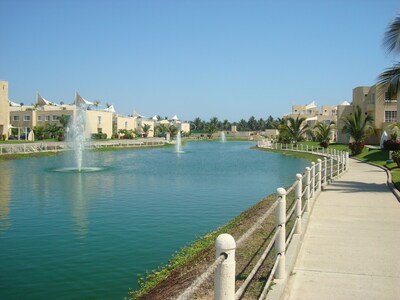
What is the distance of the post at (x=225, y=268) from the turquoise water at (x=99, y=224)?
5.05 m

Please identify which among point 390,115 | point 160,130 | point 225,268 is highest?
point 390,115

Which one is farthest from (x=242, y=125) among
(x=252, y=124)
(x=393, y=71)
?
(x=393, y=71)

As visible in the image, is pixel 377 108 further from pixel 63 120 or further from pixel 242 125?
pixel 242 125

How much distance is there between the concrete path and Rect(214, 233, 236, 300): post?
2618 millimetres

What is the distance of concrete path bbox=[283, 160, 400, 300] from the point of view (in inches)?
255

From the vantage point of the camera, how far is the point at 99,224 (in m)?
14.0

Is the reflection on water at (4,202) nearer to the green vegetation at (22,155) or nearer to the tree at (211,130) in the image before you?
the green vegetation at (22,155)

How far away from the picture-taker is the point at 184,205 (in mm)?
17562

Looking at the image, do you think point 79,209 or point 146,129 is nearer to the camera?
point 79,209

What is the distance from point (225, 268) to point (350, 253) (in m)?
5.32

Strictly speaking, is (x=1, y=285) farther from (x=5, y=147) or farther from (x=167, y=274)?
(x=5, y=147)

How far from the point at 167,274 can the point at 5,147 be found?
→ 41086mm

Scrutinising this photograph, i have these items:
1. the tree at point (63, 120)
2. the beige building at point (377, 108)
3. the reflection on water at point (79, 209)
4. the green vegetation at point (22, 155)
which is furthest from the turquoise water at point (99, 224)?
the tree at point (63, 120)

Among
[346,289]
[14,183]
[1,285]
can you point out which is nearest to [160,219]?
[1,285]
